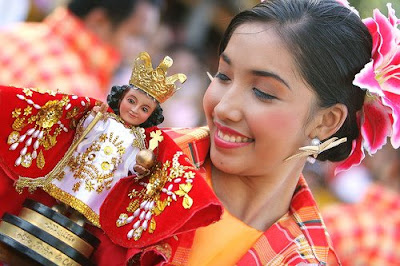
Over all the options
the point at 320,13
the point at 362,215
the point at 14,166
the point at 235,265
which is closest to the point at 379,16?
the point at 320,13

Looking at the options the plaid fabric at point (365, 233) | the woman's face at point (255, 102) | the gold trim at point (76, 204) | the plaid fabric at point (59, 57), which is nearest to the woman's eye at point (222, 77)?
the woman's face at point (255, 102)

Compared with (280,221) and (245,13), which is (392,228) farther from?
(245,13)

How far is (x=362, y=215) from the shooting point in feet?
8.90

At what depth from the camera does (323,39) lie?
1.47 metres

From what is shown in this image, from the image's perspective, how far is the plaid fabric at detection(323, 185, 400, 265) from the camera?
2498 millimetres

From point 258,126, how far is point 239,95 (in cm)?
8

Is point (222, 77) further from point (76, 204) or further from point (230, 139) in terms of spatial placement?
point (76, 204)

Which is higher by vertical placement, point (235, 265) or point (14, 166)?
point (14, 166)

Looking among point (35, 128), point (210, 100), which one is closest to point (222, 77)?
point (210, 100)

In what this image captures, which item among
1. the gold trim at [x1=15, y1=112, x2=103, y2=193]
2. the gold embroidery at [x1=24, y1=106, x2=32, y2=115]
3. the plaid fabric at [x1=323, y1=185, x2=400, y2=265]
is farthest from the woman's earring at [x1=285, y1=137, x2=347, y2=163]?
the plaid fabric at [x1=323, y1=185, x2=400, y2=265]

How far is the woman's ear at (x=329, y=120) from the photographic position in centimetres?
154

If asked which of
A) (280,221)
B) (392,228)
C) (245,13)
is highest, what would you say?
(245,13)

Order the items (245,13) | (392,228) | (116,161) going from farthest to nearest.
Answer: (392,228)
(245,13)
(116,161)

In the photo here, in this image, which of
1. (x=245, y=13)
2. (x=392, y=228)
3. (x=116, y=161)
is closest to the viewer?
(x=116, y=161)
